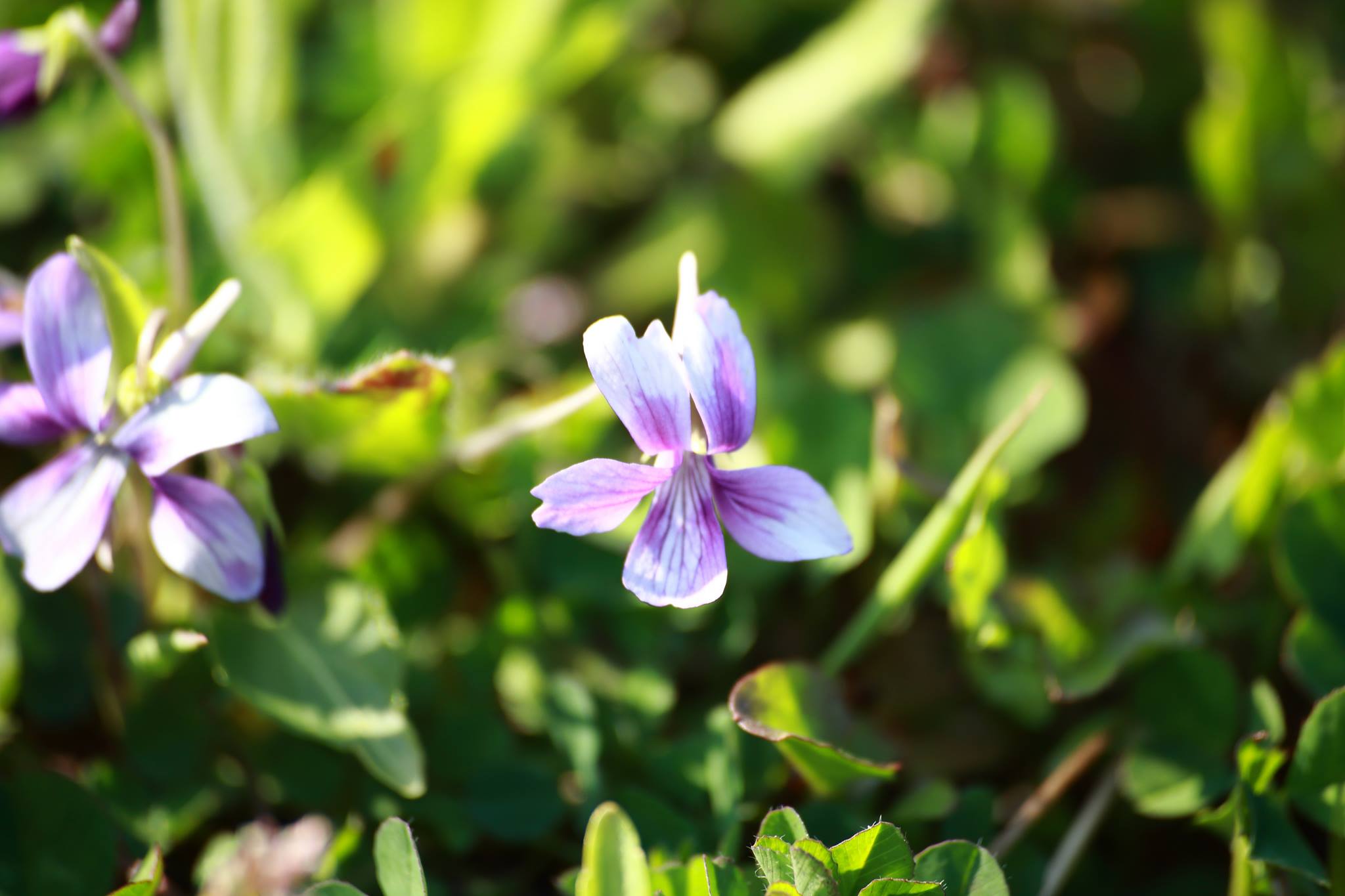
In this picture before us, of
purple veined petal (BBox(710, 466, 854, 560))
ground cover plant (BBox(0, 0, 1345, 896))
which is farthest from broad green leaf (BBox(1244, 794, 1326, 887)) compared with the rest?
purple veined petal (BBox(710, 466, 854, 560))

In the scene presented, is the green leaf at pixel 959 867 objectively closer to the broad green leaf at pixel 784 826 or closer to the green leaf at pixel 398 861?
the broad green leaf at pixel 784 826

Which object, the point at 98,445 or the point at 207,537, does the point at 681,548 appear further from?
the point at 98,445

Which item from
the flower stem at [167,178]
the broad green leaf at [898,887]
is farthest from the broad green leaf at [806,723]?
the flower stem at [167,178]

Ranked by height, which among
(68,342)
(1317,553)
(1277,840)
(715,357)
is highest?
(68,342)

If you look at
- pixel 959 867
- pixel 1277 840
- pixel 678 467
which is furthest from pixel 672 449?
pixel 1277 840

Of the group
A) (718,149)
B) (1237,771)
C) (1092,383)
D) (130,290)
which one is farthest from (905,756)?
(718,149)

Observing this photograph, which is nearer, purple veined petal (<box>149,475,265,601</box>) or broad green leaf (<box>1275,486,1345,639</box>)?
purple veined petal (<box>149,475,265,601</box>)

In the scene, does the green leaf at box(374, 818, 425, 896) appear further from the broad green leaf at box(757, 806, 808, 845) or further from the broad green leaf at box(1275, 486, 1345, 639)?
the broad green leaf at box(1275, 486, 1345, 639)
